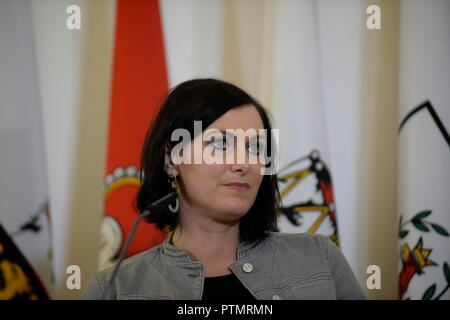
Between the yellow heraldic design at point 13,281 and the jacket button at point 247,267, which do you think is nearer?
the jacket button at point 247,267

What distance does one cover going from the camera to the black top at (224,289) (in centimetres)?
127

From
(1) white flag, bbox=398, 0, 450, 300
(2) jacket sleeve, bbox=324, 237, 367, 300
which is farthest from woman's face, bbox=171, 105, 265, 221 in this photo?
(1) white flag, bbox=398, 0, 450, 300

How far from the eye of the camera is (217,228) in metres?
1.38

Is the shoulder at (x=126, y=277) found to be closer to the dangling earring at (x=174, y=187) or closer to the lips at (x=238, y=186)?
the dangling earring at (x=174, y=187)

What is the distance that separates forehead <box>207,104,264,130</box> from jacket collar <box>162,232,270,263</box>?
33 cm

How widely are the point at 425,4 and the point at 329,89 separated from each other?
19.1 inches

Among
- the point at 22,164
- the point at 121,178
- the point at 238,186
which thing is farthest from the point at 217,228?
the point at 22,164

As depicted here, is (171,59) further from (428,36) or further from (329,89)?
(428,36)

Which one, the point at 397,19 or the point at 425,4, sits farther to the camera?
the point at 397,19

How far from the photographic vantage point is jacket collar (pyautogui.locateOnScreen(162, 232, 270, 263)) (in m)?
1.33

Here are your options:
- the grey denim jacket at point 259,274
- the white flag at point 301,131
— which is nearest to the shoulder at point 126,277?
the grey denim jacket at point 259,274

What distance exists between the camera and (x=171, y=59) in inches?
83.7

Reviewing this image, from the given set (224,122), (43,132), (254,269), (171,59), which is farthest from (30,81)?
(254,269)

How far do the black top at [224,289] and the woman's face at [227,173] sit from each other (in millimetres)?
168
